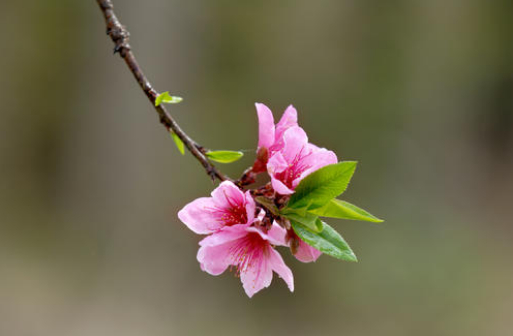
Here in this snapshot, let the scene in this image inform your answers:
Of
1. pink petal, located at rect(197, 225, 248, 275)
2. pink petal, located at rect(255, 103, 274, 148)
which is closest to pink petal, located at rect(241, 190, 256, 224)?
pink petal, located at rect(197, 225, 248, 275)

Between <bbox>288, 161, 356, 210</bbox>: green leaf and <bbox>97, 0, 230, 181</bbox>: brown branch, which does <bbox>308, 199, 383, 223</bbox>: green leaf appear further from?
<bbox>97, 0, 230, 181</bbox>: brown branch

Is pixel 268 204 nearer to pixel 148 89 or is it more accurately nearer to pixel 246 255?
pixel 246 255

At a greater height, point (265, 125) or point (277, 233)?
point (265, 125)

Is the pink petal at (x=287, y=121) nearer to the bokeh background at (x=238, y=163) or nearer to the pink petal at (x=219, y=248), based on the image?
the pink petal at (x=219, y=248)

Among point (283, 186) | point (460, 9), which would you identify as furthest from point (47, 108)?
point (460, 9)

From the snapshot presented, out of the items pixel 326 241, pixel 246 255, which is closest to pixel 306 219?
pixel 326 241
